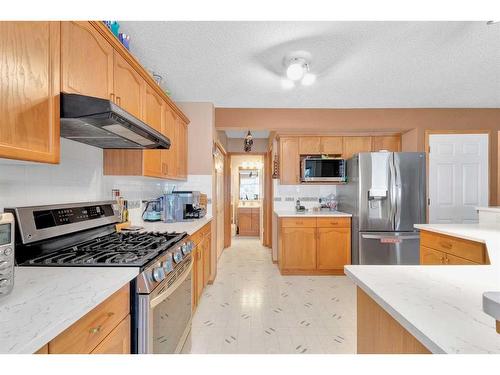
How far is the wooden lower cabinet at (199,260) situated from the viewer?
226 cm

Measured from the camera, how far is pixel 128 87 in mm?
1720

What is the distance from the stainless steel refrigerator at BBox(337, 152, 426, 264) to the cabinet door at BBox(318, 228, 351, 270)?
0.18 meters

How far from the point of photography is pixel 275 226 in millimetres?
4141

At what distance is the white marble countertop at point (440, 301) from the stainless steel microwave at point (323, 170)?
2.69 m

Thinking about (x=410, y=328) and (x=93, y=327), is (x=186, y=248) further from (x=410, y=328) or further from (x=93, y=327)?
→ (x=410, y=328)

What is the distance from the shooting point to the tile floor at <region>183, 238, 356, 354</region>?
6.24ft

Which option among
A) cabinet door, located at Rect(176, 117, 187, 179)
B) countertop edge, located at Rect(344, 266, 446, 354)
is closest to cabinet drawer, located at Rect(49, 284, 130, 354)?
countertop edge, located at Rect(344, 266, 446, 354)

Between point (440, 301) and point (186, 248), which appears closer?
point (440, 301)

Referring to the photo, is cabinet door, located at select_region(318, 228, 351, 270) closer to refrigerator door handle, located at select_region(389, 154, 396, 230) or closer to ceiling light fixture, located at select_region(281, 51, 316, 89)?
refrigerator door handle, located at select_region(389, 154, 396, 230)

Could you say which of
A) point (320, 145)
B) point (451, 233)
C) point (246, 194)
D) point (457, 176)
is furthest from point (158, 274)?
point (246, 194)

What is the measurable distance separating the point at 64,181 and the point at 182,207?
51.0 inches

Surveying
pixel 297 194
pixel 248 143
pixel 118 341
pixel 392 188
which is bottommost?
pixel 118 341
